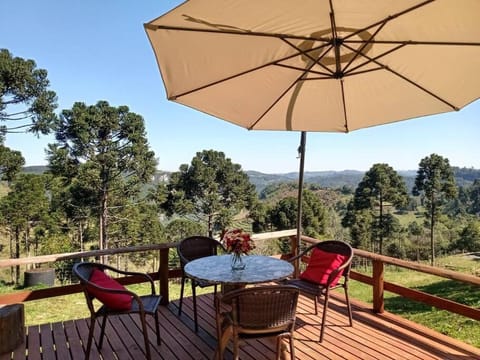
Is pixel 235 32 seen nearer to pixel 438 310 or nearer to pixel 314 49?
pixel 314 49

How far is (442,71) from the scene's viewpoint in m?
2.42

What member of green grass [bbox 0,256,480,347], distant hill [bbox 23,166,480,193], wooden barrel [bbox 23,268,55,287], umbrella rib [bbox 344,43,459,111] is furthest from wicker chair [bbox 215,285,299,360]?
distant hill [bbox 23,166,480,193]

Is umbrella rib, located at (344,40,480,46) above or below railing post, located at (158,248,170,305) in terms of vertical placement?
→ above

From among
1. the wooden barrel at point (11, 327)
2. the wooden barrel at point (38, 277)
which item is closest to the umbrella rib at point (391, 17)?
the wooden barrel at point (11, 327)

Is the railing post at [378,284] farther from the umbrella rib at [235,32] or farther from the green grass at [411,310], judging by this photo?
the umbrella rib at [235,32]

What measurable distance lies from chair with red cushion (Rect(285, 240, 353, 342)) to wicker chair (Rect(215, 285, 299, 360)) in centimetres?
94

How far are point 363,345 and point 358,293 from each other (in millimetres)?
8394

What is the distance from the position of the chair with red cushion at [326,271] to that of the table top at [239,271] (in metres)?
0.40

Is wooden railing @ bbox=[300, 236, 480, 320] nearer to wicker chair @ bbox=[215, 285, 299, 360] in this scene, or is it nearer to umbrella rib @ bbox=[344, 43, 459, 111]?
umbrella rib @ bbox=[344, 43, 459, 111]

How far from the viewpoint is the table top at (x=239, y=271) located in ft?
9.01

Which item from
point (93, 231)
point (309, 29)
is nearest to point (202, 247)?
point (309, 29)

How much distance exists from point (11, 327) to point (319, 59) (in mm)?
3333

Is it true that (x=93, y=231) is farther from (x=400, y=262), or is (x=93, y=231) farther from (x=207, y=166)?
(x=400, y=262)

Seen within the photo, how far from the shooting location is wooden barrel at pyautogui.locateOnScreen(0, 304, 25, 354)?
117 inches
